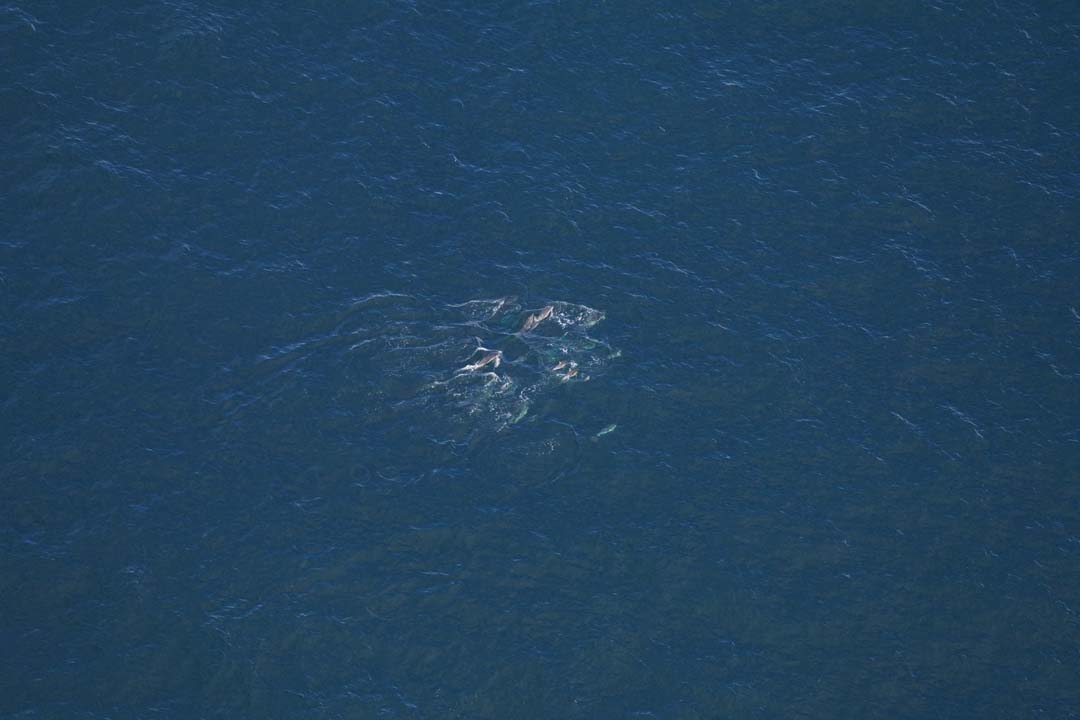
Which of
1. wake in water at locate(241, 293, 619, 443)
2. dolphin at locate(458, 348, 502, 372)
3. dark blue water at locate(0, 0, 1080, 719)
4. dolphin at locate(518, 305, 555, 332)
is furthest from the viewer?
dolphin at locate(518, 305, 555, 332)

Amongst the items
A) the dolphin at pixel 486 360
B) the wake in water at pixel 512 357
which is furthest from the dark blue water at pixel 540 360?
the dolphin at pixel 486 360

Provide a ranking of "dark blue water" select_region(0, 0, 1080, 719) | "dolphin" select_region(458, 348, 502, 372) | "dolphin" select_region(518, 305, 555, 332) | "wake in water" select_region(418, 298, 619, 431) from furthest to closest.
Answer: "dolphin" select_region(518, 305, 555, 332) → "dolphin" select_region(458, 348, 502, 372) → "wake in water" select_region(418, 298, 619, 431) → "dark blue water" select_region(0, 0, 1080, 719)

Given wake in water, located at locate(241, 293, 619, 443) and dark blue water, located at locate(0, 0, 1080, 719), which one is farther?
wake in water, located at locate(241, 293, 619, 443)

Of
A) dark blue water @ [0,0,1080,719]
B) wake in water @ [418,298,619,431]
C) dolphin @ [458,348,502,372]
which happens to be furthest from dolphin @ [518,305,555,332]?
dolphin @ [458,348,502,372]

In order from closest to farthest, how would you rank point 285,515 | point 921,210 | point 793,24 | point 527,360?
1. point 285,515
2. point 527,360
3. point 921,210
4. point 793,24

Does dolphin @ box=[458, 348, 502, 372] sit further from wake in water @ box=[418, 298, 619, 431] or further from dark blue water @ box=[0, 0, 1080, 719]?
dark blue water @ box=[0, 0, 1080, 719]

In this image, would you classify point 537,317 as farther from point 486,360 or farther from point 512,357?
point 486,360

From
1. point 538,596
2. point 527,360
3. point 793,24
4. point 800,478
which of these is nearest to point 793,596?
point 800,478

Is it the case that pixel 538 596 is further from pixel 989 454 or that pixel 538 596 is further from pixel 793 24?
pixel 793 24
